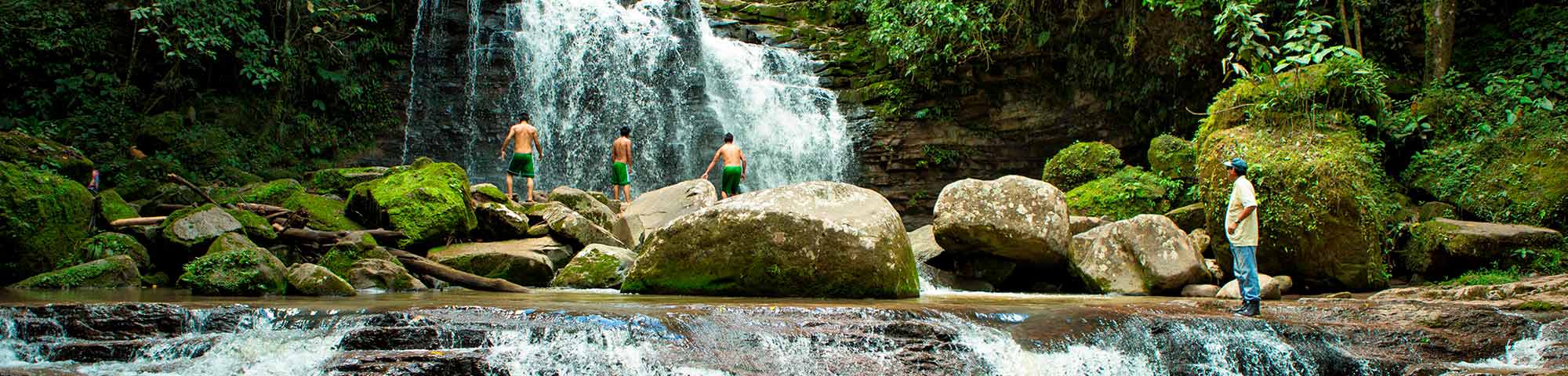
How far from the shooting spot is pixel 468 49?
1688 cm

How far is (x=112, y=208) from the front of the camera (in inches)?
341

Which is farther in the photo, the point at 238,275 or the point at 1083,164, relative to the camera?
the point at 1083,164

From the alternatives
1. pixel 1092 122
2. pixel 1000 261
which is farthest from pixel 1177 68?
pixel 1000 261

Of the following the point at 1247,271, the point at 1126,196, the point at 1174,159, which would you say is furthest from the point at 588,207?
the point at 1174,159

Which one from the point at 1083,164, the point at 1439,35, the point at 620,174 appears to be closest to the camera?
the point at 1439,35

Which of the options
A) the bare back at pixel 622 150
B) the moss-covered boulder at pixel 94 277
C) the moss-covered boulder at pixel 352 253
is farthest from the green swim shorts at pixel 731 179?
the moss-covered boulder at pixel 94 277

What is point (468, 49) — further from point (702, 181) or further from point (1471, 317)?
point (1471, 317)

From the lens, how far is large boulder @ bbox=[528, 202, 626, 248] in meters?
9.57

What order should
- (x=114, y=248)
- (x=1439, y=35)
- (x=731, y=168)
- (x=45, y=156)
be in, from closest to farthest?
(x=114, y=248) → (x=45, y=156) → (x=1439, y=35) → (x=731, y=168)

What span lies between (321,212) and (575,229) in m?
2.64

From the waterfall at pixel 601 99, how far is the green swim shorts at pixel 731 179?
349cm

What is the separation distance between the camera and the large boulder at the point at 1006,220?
28.2 ft

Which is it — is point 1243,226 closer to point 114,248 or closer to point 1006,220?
point 1006,220

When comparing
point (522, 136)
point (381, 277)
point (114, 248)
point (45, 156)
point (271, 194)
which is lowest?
point (381, 277)
